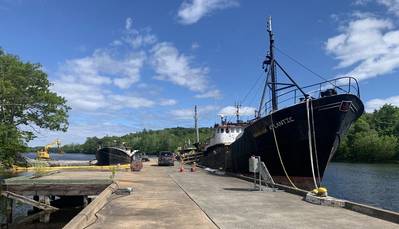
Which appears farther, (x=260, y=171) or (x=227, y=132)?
(x=227, y=132)

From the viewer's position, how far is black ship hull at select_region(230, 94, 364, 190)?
76.7ft

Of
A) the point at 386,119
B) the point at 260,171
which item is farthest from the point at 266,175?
the point at 386,119

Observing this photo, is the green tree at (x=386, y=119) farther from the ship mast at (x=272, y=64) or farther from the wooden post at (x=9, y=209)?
the wooden post at (x=9, y=209)

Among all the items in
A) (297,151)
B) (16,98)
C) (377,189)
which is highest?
(16,98)

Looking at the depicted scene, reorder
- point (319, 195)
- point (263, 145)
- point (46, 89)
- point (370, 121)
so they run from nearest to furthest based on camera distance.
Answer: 1. point (319, 195)
2. point (263, 145)
3. point (46, 89)
4. point (370, 121)

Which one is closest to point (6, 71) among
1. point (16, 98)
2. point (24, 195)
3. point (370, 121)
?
point (16, 98)

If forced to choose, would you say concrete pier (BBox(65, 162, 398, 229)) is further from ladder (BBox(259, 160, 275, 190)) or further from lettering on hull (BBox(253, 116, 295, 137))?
lettering on hull (BBox(253, 116, 295, 137))

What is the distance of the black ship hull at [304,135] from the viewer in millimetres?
23384

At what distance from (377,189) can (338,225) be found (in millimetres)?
28609

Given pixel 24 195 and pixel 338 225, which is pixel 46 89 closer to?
pixel 24 195

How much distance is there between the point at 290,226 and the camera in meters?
11.0

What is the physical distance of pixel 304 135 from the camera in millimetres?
24328

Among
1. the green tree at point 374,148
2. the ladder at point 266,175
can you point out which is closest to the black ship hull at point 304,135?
the ladder at point 266,175

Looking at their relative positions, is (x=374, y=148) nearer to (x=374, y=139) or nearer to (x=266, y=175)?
(x=374, y=139)
